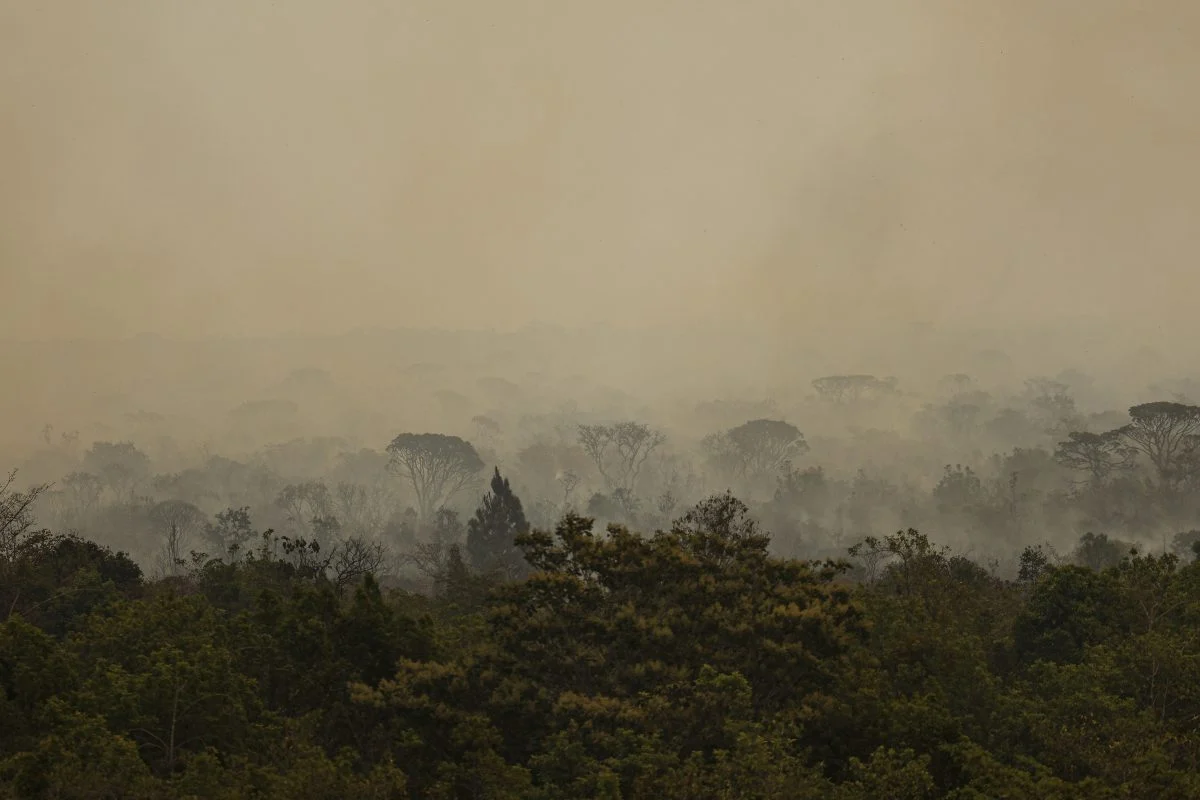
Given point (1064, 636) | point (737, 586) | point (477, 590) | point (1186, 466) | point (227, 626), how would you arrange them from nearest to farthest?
point (737, 586) → point (227, 626) → point (1064, 636) → point (477, 590) → point (1186, 466)

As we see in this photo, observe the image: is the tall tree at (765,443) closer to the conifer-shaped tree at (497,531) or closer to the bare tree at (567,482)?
the bare tree at (567,482)

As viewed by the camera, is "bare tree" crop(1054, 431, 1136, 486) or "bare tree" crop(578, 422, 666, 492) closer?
"bare tree" crop(1054, 431, 1136, 486)

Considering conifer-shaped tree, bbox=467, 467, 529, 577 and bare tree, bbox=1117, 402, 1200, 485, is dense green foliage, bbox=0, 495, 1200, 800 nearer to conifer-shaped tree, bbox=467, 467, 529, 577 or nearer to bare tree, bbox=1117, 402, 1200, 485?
conifer-shaped tree, bbox=467, 467, 529, 577

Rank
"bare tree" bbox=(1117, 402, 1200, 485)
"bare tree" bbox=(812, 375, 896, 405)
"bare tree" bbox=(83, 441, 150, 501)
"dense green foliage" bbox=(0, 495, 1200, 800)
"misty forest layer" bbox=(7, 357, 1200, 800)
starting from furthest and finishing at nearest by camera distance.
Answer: "bare tree" bbox=(812, 375, 896, 405) < "bare tree" bbox=(83, 441, 150, 501) < "bare tree" bbox=(1117, 402, 1200, 485) < "misty forest layer" bbox=(7, 357, 1200, 800) < "dense green foliage" bbox=(0, 495, 1200, 800)

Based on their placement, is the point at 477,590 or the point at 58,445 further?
the point at 58,445

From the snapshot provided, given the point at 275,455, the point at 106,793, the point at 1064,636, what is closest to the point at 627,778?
the point at 106,793

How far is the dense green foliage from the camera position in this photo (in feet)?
76.8

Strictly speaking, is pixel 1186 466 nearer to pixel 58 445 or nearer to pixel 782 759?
pixel 782 759

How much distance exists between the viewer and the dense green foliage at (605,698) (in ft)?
76.8

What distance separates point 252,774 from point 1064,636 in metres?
27.3

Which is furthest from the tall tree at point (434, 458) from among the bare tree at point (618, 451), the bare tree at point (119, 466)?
the bare tree at point (119, 466)

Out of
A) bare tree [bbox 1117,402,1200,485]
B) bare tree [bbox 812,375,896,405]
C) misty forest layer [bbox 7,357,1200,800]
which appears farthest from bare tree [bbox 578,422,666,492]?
misty forest layer [bbox 7,357,1200,800]

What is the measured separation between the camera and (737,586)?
30281mm

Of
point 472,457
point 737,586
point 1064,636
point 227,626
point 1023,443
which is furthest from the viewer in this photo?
point 1023,443
